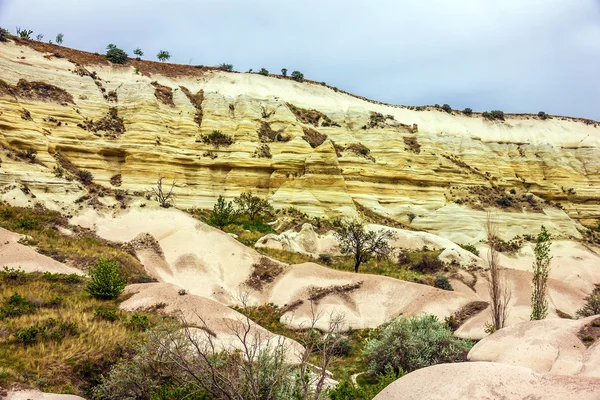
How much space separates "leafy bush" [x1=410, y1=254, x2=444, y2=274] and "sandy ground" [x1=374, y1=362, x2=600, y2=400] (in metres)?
26.3

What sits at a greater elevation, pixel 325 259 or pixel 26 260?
pixel 26 260

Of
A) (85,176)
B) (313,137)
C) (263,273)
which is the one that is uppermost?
(313,137)

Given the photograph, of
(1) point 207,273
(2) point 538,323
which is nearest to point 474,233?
(1) point 207,273

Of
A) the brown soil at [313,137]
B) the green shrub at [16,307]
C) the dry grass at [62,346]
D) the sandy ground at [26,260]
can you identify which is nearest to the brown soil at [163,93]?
the brown soil at [313,137]

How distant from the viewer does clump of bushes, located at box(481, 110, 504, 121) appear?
6700cm

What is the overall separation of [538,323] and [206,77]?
56075mm

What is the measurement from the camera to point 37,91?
40.1m

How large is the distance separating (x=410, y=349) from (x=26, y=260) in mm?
17060

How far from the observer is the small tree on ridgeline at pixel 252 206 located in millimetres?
40625

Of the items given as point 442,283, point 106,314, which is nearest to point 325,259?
point 442,283

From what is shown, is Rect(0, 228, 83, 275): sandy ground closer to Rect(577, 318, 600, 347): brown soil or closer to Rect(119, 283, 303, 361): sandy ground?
Rect(119, 283, 303, 361): sandy ground

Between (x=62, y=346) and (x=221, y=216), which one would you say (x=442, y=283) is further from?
(x=62, y=346)

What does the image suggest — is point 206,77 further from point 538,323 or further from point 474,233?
point 538,323

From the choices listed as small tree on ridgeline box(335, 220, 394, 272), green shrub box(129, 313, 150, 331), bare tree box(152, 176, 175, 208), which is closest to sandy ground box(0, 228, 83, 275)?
green shrub box(129, 313, 150, 331)
